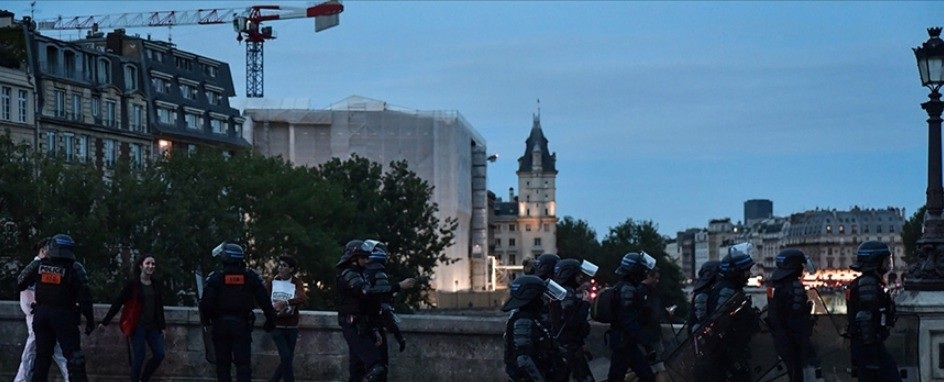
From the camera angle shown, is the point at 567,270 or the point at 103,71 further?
the point at 103,71

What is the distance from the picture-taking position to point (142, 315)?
21016mm

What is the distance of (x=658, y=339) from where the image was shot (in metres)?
18.9

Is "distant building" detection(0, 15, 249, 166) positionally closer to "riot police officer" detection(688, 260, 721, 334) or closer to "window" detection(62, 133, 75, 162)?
"window" detection(62, 133, 75, 162)

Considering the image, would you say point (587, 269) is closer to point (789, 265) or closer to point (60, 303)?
point (789, 265)

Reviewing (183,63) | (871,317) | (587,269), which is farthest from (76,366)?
(183,63)

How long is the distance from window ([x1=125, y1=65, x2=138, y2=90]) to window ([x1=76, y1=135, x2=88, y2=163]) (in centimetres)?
560

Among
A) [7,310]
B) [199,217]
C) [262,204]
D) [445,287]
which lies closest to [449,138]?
[445,287]

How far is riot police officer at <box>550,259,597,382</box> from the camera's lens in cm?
1745

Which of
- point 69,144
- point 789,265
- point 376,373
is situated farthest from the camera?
point 69,144

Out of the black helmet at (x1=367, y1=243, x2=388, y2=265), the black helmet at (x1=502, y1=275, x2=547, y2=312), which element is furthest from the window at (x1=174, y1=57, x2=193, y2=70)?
the black helmet at (x1=502, y1=275, x2=547, y2=312)

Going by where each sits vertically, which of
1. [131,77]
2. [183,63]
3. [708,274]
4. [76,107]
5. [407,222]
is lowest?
[708,274]

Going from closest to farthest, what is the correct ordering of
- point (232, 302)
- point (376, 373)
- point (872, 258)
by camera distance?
point (872, 258)
point (376, 373)
point (232, 302)

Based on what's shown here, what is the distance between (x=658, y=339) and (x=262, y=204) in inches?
2403

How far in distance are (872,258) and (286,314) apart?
6.83 m
